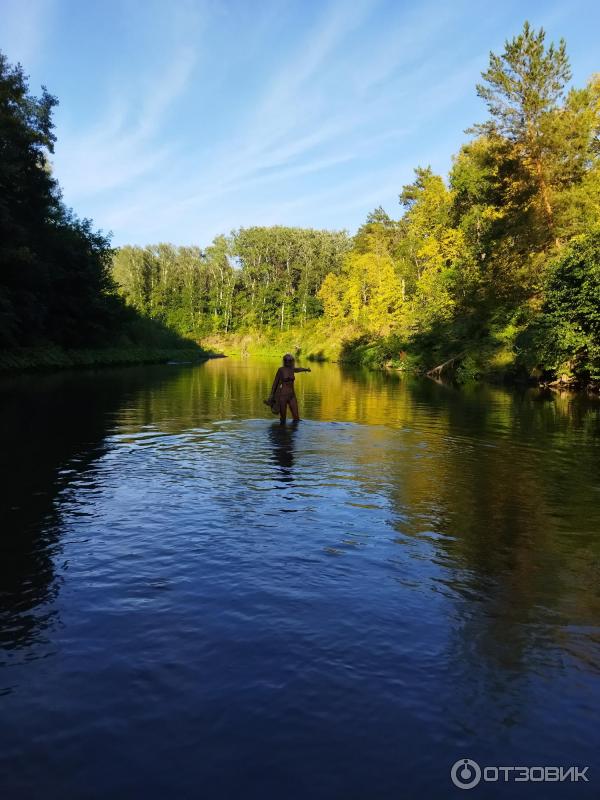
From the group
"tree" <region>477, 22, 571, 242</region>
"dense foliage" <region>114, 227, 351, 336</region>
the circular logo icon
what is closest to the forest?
"tree" <region>477, 22, 571, 242</region>

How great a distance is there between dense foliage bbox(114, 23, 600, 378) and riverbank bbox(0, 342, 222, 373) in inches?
943

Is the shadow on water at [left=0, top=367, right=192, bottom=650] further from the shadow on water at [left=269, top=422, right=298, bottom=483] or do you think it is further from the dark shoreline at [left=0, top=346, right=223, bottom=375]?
the dark shoreline at [left=0, top=346, right=223, bottom=375]

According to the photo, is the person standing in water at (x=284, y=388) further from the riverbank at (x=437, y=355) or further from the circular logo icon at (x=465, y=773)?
the riverbank at (x=437, y=355)

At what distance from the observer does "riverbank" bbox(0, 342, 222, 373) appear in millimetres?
46697

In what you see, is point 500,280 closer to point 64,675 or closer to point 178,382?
point 178,382

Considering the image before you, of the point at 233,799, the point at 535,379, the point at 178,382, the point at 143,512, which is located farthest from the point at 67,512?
the point at 535,379

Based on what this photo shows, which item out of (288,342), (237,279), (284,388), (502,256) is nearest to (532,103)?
(502,256)

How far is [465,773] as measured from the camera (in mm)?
4047

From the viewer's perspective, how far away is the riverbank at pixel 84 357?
153ft

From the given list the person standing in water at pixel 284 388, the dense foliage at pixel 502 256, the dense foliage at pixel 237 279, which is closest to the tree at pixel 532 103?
the dense foliage at pixel 502 256

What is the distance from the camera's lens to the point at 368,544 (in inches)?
336

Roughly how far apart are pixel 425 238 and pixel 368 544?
230ft

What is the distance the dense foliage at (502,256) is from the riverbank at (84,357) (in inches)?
943

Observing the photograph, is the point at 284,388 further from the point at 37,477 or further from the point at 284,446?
the point at 37,477
